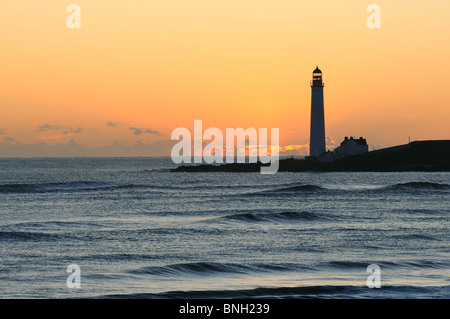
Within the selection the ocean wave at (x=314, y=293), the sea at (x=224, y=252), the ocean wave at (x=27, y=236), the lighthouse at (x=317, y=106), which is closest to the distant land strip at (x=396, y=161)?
the lighthouse at (x=317, y=106)

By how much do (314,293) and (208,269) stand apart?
425 cm

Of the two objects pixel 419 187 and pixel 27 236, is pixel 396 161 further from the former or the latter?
pixel 27 236

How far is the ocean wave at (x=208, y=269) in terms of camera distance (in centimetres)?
1723

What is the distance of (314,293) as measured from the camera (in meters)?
14.2

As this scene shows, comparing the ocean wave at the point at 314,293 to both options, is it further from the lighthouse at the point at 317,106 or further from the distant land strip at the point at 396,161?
the distant land strip at the point at 396,161

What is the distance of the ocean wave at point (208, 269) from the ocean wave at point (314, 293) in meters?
2.49

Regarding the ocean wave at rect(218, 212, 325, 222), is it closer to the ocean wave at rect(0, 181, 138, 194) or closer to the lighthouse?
the ocean wave at rect(0, 181, 138, 194)

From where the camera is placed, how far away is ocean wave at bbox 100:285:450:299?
13719 millimetres

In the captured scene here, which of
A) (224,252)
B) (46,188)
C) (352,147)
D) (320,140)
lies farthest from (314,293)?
(352,147)

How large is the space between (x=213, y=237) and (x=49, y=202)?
23.7m

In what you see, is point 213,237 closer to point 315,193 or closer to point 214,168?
point 315,193

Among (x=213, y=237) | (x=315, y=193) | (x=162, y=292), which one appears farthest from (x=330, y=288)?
(x=315, y=193)

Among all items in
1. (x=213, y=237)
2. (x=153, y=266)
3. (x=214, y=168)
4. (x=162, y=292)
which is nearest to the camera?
(x=162, y=292)

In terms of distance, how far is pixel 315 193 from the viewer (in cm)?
5516
